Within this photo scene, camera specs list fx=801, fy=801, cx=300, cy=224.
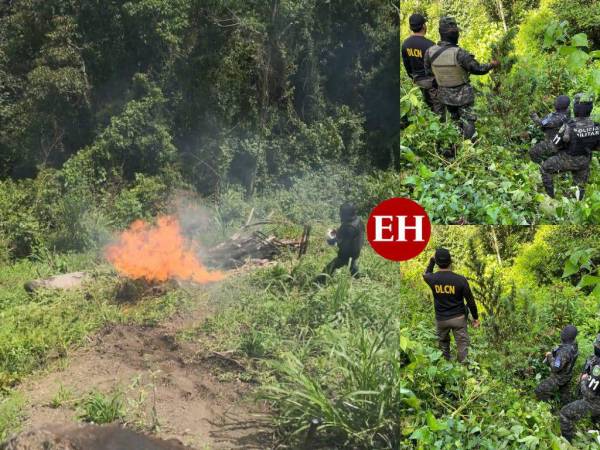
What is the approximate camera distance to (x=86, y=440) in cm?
636

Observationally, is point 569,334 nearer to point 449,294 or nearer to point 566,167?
point 449,294

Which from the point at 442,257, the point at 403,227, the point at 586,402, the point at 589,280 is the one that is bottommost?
the point at 586,402

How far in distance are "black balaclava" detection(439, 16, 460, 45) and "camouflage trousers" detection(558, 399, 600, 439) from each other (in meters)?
2.70

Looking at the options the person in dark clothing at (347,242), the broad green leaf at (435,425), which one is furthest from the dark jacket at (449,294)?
the person in dark clothing at (347,242)

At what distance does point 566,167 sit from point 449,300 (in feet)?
4.06

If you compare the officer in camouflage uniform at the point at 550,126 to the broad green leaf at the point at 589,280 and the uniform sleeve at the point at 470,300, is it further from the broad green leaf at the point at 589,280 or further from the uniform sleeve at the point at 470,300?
the uniform sleeve at the point at 470,300

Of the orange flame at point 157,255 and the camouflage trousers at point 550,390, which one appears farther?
the orange flame at point 157,255

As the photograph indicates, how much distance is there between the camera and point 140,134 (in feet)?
27.8

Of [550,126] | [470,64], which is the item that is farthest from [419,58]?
[550,126]

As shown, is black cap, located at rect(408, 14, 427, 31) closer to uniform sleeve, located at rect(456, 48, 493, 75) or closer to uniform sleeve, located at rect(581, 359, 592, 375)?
uniform sleeve, located at rect(456, 48, 493, 75)

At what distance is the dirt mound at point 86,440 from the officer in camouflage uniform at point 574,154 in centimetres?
349

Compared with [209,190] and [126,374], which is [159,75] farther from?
[126,374]

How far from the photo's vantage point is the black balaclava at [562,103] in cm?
570

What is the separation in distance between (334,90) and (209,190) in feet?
5.80
